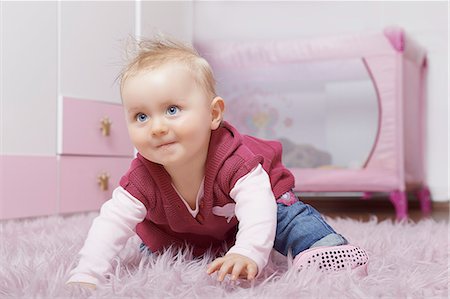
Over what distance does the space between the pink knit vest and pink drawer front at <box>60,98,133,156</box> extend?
84 centimetres

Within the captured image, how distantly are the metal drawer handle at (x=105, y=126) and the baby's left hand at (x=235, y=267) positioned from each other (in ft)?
3.87

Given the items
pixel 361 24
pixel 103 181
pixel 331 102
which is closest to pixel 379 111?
pixel 331 102

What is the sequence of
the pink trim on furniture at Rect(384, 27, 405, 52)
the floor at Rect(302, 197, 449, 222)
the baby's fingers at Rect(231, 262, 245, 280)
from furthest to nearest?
the floor at Rect(302, 197, 449, 222) < the pink trim on furniture at Rect(384, 27, 405, 52) < the baby's fingers at Rect(231, 262, 245, 280)

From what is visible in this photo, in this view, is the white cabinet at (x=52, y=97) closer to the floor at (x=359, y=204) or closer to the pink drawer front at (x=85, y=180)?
the pink drawer front at (x=85, y=180)

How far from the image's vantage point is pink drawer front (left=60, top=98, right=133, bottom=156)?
5.47 ft

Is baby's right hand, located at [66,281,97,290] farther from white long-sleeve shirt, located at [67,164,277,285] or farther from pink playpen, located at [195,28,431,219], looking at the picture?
pink playpen, located at [195,28,431,219]

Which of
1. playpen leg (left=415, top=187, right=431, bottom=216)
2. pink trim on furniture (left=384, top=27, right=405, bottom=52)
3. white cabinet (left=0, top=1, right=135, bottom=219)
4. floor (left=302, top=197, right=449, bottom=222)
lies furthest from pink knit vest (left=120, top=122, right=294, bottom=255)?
playpen leg (left=415, top=187, right=431, bottom=216)

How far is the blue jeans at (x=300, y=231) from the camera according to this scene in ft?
2.62

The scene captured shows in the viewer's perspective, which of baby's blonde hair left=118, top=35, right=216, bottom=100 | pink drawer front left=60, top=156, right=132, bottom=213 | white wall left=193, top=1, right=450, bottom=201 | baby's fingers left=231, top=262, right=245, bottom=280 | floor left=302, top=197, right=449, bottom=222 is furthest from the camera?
white wall left=193, top=1, right=450, bottom=201

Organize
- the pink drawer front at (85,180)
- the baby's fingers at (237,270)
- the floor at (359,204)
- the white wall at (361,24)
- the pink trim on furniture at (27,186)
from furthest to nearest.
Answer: the white wall at (361,24), the floor at (359,204), the pink drawer front at (85,180), the pink trim on furniture at (27,186), the baby's fingers at (237,270)

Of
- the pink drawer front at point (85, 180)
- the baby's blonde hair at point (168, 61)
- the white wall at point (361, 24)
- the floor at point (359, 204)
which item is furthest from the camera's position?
the white wall at point (361, 24)

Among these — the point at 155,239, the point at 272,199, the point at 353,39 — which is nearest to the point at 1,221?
the point at 155,239

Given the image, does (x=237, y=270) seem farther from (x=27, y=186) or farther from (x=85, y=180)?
(x=85, y=180)

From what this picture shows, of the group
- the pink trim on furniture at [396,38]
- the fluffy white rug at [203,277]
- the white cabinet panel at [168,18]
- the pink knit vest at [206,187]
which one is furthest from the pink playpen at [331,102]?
the pink knit vest at [206,187]
